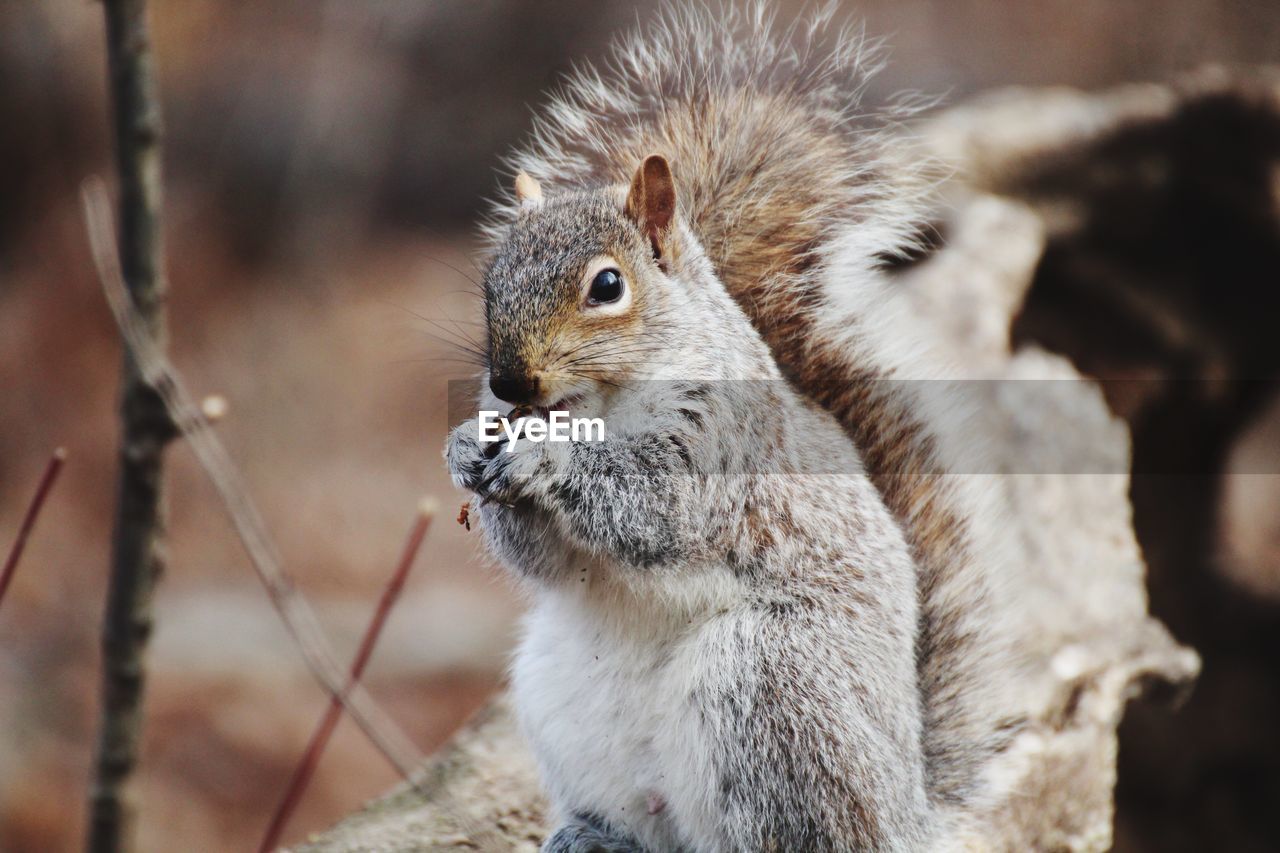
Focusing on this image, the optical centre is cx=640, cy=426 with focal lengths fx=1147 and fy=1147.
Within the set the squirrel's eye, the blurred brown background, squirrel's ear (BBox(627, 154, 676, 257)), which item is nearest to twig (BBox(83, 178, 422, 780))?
the squirrel's eye

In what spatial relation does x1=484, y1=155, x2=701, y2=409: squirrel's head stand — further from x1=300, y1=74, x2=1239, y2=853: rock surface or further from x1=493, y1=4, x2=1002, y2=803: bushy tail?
x1=300, y1=74, x2=1239, y2=853: rock surface

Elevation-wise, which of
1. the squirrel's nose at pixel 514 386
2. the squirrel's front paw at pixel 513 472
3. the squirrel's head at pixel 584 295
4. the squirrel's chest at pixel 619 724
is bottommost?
the squirrel's chest at pixel 619 724

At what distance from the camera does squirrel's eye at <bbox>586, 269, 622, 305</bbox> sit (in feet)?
4.76

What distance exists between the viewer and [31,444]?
363 centimetres

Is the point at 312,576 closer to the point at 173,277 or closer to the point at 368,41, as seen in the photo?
the point at 173,277

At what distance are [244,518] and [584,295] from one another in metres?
0.73

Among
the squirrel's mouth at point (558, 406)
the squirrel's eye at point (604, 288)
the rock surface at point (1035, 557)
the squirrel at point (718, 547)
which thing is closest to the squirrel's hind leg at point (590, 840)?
the squirrel at point (718, 547)

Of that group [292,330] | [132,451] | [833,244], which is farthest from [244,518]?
[292,330]

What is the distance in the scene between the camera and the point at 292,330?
13.5 ft

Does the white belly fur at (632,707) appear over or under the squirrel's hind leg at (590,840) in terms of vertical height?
over

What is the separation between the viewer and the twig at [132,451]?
971 mm

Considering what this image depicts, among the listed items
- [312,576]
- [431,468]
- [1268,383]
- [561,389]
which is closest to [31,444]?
[312,576]

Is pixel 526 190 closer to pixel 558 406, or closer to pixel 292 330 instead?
pixel 558 406

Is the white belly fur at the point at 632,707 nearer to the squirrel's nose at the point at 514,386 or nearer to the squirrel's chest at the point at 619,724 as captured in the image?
the squirrel's chest at the point at 619,724
